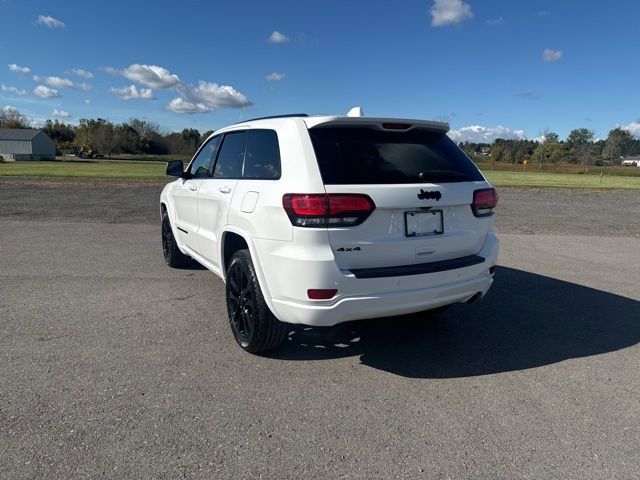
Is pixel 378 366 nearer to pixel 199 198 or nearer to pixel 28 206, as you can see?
pixel 199 198

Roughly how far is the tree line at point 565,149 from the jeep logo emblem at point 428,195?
94.5 metres

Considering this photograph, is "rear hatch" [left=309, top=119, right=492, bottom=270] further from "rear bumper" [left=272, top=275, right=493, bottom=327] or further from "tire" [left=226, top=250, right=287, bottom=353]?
"tire" [left=226, top=250, right=287, bottom=353]

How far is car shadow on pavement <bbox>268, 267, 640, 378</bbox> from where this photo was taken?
3.69 m

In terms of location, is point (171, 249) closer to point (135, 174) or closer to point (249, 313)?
point (249, 313)

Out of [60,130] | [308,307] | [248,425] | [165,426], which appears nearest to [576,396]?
[308,307]

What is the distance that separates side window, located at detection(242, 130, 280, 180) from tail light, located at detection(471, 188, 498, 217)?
154 centimetres

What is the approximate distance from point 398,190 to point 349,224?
0.43m

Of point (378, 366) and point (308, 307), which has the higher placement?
point (308, 307)

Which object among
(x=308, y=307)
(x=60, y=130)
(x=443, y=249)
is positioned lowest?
(x=308, y=307)

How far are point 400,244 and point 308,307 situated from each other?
77 cm

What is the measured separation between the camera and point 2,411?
2.83m

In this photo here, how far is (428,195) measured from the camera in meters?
3.24

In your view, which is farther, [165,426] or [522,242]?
[522,242]

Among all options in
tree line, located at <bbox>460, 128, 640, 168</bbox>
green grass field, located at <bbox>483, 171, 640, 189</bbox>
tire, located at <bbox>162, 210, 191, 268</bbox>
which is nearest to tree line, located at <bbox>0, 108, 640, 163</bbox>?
tree line, located at <bbox>460, 128, 640, 168</bbox>
